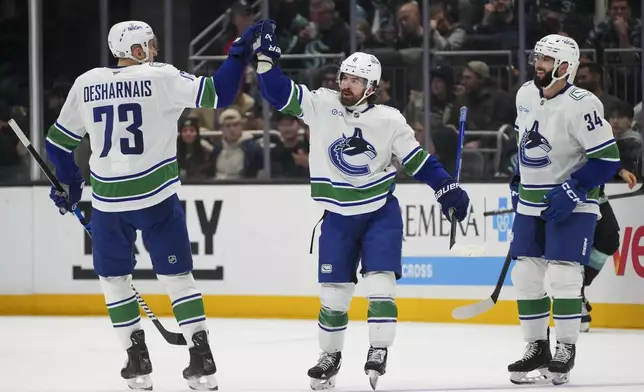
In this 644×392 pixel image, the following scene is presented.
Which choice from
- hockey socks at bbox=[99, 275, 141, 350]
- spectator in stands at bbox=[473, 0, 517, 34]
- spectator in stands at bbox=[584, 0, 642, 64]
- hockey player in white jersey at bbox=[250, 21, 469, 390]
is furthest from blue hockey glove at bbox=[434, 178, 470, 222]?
spectator in stands at bbox=[473, 0, 517, 34]

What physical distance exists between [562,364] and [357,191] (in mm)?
1047

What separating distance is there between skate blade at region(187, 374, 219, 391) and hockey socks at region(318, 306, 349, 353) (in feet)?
1.45

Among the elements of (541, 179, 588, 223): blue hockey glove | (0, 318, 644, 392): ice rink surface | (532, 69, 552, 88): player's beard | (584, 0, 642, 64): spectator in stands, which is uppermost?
(584, 0, 642, 64): spectator in stands

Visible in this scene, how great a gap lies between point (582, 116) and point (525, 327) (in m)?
0.87

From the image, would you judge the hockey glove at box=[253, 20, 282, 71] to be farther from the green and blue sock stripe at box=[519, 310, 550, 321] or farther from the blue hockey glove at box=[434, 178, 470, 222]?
the green and blue sock stripe at box=[519, 310, 550, 321]

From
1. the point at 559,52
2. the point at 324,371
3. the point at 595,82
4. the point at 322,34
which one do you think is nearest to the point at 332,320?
the point at 324,371

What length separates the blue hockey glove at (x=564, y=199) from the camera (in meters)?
5.12

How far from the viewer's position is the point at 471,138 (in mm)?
8141

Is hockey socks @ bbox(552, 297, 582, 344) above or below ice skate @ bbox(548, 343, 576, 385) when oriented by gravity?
above

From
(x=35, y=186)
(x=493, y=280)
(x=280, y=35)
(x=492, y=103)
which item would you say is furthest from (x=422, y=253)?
(x=35, y=186)

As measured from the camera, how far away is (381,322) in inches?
198

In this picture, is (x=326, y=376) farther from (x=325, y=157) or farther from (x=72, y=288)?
(x=72, y=288)

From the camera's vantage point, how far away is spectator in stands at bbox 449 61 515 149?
8.09m

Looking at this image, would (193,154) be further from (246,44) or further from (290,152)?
(246,44)
